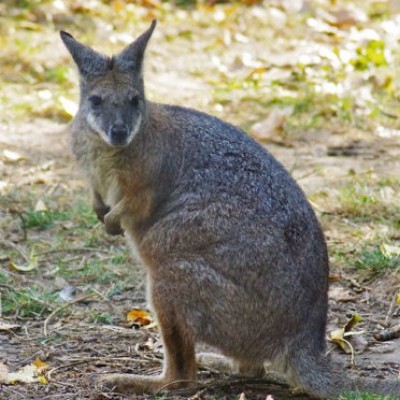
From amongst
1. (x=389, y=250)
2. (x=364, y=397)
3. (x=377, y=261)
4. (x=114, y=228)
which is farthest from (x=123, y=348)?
(x=389, y=250)

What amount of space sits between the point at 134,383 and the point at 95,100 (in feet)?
4.88

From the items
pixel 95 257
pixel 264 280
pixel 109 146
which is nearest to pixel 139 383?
pixel 264 280

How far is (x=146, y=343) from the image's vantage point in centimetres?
574

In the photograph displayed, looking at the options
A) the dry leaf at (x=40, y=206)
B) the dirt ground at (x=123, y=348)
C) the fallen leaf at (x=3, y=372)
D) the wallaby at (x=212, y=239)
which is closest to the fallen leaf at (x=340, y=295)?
the dirt ground at (x=123, y=348)

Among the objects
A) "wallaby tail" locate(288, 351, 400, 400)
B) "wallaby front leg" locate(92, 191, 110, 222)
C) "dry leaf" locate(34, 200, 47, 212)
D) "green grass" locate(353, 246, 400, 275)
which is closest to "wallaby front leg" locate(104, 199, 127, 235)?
"wallaby front leg" locate(92, 191, 110, 222)

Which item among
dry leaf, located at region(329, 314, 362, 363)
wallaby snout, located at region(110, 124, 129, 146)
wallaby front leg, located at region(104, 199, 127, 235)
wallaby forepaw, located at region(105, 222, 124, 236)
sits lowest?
dry leaf, located at region(329, 314, 362, 363)

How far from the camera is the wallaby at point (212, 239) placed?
491cm

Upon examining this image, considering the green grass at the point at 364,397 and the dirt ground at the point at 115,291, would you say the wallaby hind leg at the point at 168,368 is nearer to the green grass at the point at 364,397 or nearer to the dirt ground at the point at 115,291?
the dirt ground at the point at 115,291

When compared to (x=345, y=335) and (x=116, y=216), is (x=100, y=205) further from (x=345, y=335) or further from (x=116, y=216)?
(x=345, y=335)

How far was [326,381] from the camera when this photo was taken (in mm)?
4840

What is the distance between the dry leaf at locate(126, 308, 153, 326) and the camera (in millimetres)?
6023

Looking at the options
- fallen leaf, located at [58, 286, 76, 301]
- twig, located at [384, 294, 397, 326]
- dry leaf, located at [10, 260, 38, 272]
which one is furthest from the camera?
dry leaf, located at [10, 260, 38, 272]

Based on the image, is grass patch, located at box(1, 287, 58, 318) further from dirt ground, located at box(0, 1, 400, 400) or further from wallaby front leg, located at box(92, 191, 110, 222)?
wallaby front leg, located at box(92, 191, 110, 222)

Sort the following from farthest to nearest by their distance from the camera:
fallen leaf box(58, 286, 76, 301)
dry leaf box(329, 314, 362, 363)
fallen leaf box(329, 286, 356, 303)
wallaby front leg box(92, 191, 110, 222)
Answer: fallen leaf box(58, 286, 76, 301) < fallen leaf box(329, 286, 356, 303) < wallaby front leg box(92, 191, 110, 222) < dry leaf box(329, 314, 362, 363)
